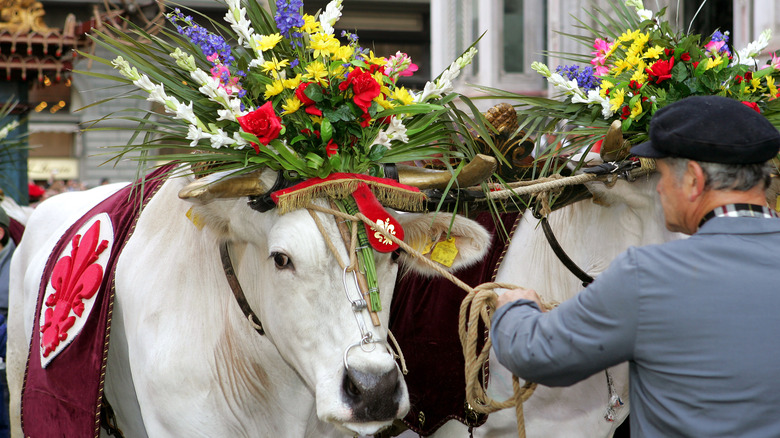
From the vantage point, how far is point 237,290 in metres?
3.13

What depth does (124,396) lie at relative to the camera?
12.4ft

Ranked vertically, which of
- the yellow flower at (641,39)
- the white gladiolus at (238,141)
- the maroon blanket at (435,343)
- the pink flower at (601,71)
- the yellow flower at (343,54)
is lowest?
the maroon blanket at (435,343)

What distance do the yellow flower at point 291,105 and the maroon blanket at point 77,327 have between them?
0.77 meters

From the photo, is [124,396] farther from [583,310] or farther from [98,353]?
[583,310]

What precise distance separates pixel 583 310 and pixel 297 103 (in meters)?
1.34

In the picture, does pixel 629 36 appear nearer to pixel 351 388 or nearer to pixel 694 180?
pixel 694 180

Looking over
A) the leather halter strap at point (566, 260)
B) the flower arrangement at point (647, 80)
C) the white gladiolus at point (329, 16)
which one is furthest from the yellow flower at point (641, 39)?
the white gladiolus at point (329, 16)

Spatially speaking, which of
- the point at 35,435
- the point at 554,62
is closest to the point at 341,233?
the point at 35,435

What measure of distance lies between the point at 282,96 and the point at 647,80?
5.41 ft

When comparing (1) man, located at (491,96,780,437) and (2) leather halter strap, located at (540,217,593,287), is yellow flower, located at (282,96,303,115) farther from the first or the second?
(2) leather halter strap, located at (540,217,593,287)

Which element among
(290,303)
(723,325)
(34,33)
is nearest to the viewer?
(723,325)

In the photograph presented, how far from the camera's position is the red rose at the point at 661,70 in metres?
3.55

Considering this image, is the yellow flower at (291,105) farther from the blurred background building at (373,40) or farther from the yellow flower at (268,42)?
the blurred background building at (373,40)

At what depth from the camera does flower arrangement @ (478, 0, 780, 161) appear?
357 centimetres
